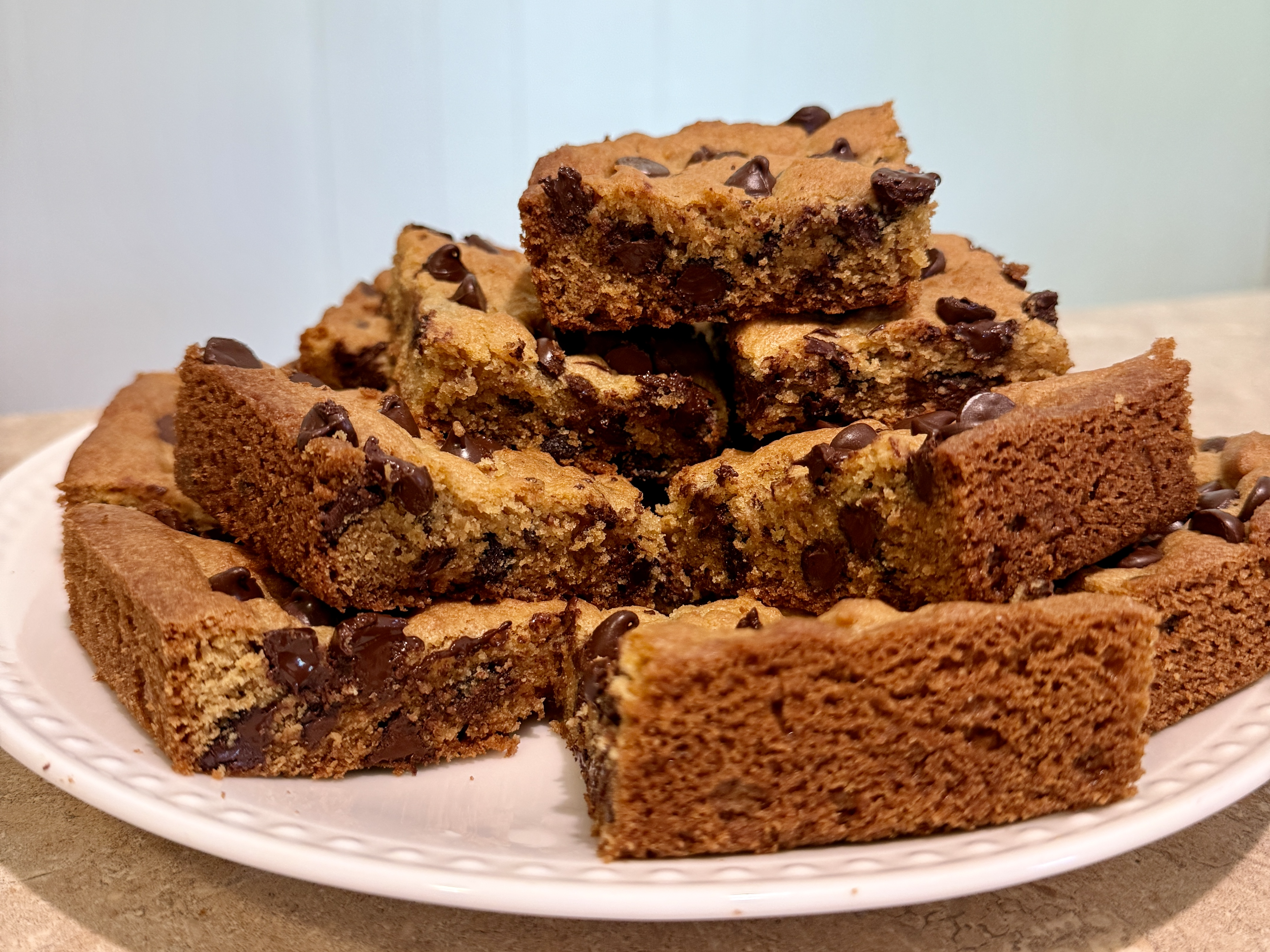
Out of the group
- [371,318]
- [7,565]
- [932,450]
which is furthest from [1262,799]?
[7,565]

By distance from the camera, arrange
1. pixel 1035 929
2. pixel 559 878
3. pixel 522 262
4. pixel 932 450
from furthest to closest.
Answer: pixel 522 262
pixel 932 450
pixel 1035 929
pixel 559 878

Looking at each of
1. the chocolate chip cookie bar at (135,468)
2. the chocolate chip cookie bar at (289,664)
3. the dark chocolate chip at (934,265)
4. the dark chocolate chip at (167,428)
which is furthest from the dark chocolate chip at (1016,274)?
the dark chocolate chip at (167,428)

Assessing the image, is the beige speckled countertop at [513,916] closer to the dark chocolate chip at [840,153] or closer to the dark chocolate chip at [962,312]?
the dark chocolate chip at [962,312]

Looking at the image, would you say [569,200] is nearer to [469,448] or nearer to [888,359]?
[469,448]

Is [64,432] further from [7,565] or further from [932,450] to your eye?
[932,450]

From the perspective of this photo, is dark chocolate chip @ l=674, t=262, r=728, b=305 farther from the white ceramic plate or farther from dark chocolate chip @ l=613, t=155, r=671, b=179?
the white ceramic plate
